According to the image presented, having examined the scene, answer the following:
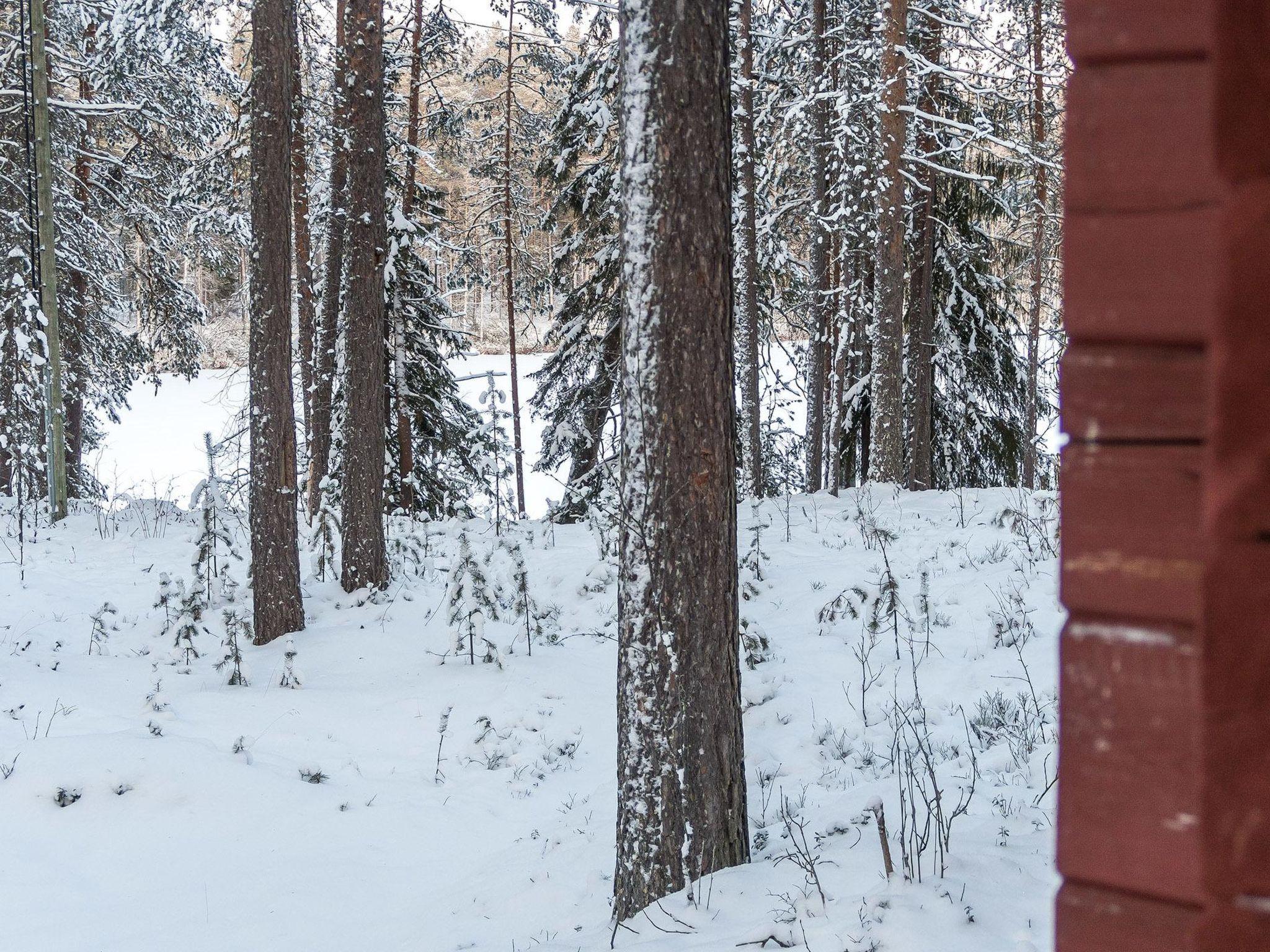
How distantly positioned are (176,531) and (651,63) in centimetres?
1123

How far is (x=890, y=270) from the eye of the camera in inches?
463

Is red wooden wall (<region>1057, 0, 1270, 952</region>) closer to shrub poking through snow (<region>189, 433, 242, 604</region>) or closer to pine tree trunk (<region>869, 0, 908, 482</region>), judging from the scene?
shrub poking through snow (<region>189, 433, 242, 604</region>)

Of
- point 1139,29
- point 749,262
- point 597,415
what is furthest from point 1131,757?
point 597,415

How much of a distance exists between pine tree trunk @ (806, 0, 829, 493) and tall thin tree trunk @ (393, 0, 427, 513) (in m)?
6.09

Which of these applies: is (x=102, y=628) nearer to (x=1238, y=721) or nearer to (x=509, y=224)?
(x=1238, y=721)

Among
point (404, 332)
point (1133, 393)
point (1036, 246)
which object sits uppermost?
point (1036, 246)

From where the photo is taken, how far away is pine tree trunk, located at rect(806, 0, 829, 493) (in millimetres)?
13992

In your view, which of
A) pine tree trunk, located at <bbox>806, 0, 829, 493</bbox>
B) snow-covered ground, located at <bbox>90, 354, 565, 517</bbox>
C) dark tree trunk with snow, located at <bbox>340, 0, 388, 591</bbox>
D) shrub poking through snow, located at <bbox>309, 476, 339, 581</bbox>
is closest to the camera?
dark tree trunk with snow, located at <bbox>340, 0, 388, 591</bbox>

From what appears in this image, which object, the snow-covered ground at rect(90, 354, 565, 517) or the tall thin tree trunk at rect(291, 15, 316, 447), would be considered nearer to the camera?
the tall thin tree trunk at rect(291, 15, 316, 447)

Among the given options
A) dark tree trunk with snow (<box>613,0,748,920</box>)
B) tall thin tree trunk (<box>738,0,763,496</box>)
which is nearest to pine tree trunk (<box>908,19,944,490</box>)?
tall thin tree trunk (<box>738,0,763,496</box>)

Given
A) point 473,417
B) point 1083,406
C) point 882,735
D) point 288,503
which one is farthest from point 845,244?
point 1083,406

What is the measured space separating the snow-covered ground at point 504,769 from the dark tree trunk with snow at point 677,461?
329 mm

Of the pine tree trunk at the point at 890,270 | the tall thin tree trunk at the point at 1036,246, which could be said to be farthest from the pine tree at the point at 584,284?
the tall thin tree trunk at the point at 1036,246

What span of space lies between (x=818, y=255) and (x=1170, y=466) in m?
14.7
